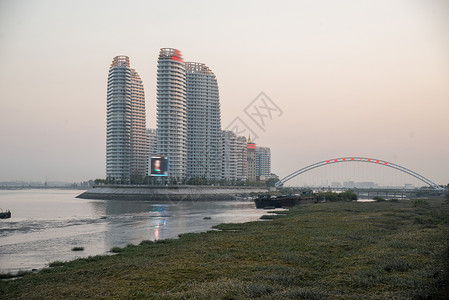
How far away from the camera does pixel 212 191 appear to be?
197875 millimetres

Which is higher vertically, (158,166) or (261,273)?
(158,166)

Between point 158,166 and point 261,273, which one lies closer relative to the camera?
point 261,273

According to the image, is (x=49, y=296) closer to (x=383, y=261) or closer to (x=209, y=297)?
(x=209, y=297)

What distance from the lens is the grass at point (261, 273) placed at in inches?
616

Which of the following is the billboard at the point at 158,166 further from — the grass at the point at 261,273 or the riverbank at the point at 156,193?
the grass at the point at 261,273

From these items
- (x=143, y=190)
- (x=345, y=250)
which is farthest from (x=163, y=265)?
(x=143, y=190)

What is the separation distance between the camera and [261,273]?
62.9 ft

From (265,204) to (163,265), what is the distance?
89434 millimetres

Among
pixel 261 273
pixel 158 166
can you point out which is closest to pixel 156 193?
pixel 158 166

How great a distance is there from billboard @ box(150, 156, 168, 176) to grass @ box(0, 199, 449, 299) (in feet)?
474

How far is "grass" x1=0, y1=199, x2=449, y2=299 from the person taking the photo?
1566 centimetres

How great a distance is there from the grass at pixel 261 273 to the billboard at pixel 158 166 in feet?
474

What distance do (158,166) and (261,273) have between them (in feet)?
521

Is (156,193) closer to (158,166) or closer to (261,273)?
(158,166)
